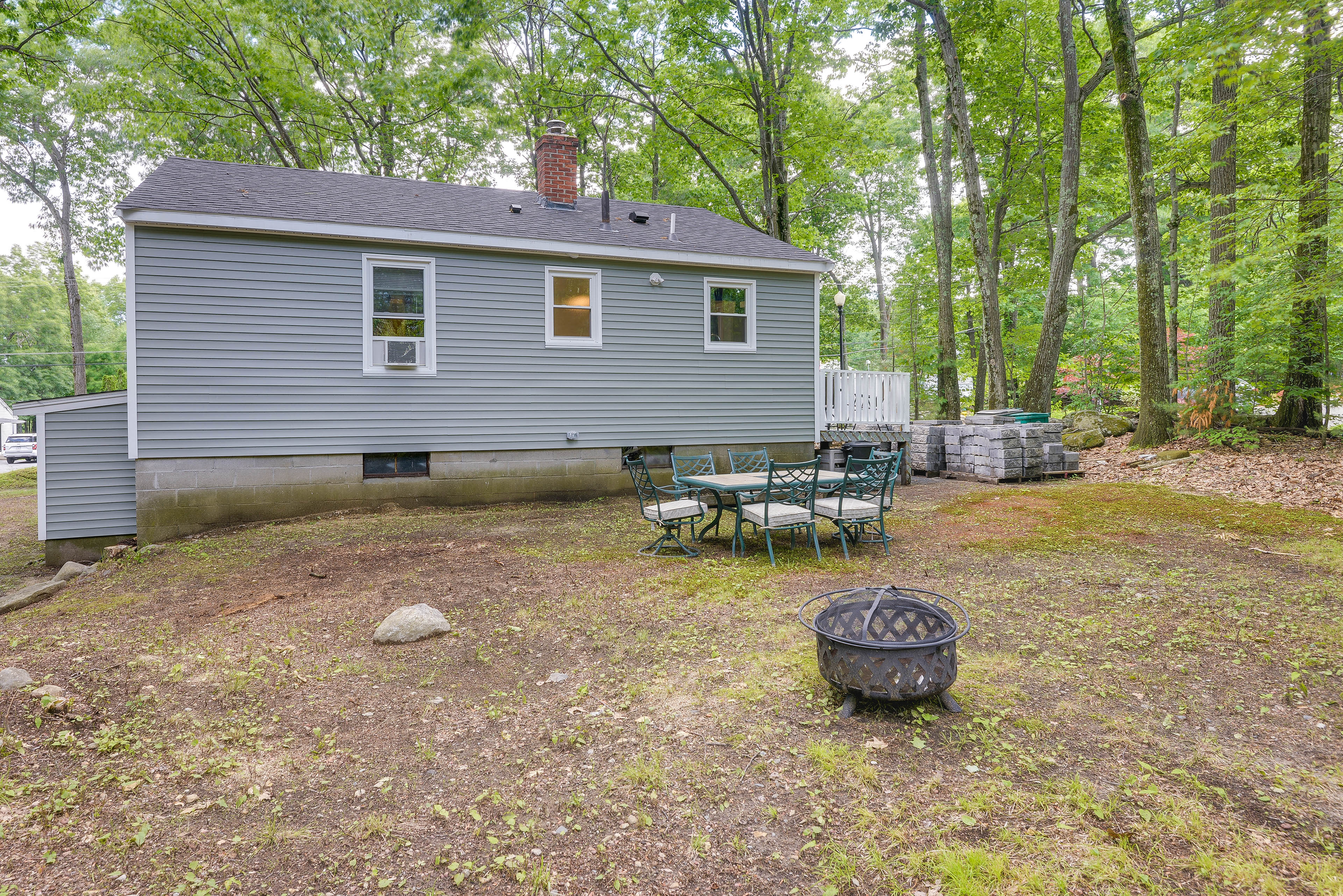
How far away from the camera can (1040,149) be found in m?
17.4

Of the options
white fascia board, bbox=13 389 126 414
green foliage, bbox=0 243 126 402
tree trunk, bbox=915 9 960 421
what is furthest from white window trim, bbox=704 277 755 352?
green foliage, bbox=0 243 126 402

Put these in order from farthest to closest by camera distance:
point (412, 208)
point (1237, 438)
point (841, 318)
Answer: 1. point (841, 318)
2. point (1237, 438)
3. point (412, 208)

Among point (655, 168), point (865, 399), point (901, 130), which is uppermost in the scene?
point (901, 130)

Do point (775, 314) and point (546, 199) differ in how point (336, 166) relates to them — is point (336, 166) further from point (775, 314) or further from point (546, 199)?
point (775, 314)

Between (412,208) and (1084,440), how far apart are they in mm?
13818

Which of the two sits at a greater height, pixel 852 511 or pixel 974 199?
pixel 974 199

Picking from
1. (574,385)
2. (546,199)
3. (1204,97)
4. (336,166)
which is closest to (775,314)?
(574,385)

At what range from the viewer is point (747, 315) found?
1095 centimetres

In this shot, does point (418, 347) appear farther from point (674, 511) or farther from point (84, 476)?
point (674, 511)

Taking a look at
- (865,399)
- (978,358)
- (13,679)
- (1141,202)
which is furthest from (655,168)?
(13,679)

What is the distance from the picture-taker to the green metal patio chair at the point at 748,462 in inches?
340

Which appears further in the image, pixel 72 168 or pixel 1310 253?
pixel 72 168

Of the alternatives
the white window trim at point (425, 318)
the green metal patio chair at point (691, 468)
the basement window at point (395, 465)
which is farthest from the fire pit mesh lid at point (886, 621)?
the white window trim at point (425, 318)

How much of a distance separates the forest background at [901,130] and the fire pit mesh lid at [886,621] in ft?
25.1
